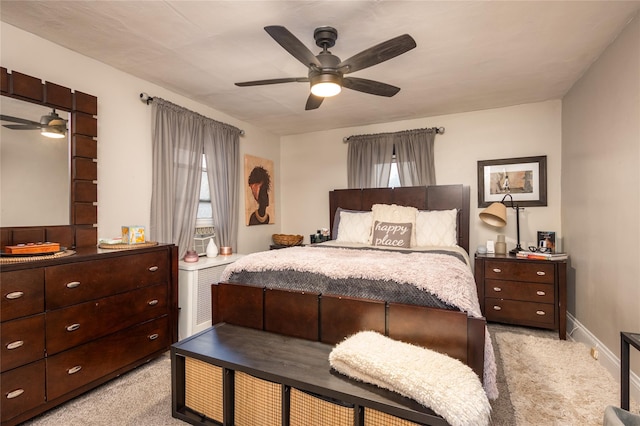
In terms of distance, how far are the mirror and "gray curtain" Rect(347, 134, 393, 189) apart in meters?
3.09

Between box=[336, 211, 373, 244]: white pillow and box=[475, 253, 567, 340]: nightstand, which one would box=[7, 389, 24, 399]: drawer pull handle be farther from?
box=[475, 253, 567, 340]: nightstand

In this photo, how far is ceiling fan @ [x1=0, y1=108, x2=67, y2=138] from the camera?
81.0 inches

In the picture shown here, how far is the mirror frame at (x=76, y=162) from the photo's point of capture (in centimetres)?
208

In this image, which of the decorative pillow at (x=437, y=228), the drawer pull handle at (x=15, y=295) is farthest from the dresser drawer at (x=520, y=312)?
the drawer pull handle at (x=15, y=295)

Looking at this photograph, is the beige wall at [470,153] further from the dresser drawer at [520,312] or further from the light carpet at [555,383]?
the light carpet at [555,383]

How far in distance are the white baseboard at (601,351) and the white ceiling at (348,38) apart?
2.26 metres

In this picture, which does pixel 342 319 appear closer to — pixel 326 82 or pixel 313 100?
pixel 326 82

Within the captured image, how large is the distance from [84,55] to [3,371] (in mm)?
2208

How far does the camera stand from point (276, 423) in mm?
1430

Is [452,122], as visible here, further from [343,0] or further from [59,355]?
[59,355]

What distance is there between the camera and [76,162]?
7.59 feet

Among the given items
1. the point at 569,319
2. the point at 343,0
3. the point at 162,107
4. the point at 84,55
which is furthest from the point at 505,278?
the point at 84,55

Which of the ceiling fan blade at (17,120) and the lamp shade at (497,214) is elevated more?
the ceiling fan blade at (17,120)

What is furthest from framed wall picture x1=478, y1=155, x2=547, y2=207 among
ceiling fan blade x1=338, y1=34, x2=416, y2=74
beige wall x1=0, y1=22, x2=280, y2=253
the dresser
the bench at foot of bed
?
beige wall x1=0, y1=22, x2=280, y2=253
